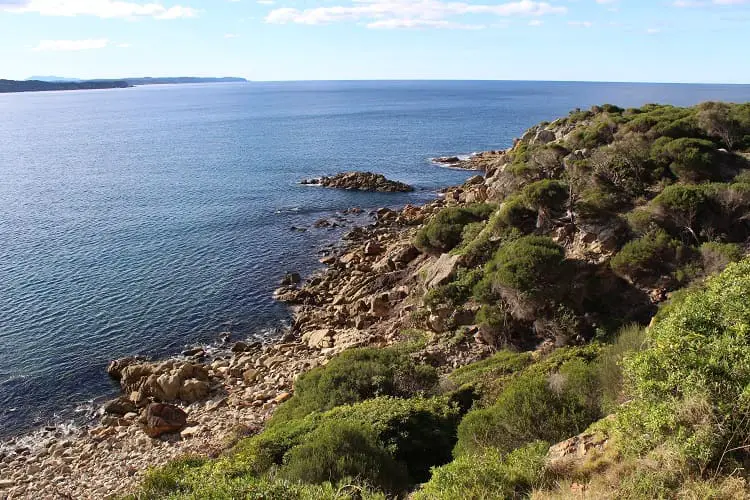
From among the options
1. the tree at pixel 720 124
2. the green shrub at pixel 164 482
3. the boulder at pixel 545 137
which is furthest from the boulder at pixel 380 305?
the boulder at pixel 545 137

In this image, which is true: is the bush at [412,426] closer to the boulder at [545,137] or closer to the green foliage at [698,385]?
the green foliage at [698,385]

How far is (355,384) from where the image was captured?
20.7 metres

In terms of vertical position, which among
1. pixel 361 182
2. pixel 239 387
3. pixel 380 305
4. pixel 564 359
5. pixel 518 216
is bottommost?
pixel 239 387

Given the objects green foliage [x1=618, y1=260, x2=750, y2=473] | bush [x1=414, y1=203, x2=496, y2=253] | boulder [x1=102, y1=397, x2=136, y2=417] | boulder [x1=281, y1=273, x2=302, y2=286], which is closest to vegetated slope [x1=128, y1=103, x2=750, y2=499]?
green foliage [x1=618, y1=260, x2=750, y2=473]

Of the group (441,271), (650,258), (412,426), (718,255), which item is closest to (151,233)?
(441,271)

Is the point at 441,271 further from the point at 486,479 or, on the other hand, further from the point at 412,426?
the point at 486,479

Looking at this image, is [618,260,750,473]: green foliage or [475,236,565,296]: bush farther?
[475,236,565,296]: bush

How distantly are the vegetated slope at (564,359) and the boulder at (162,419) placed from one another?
20.2 ft

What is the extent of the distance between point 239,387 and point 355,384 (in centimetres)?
973

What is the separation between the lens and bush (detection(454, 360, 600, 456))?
14.1 metres

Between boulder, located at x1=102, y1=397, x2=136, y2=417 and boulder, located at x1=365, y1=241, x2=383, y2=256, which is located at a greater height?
boulder, located at x1=365, y1=241, x2=383, y2=256

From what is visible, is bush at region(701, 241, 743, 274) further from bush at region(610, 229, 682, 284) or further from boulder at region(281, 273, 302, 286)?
boulder at region(281, 273, 302, 286)

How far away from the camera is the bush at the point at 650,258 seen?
24.1 meters

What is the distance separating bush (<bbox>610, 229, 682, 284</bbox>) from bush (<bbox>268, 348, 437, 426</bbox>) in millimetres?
10384
